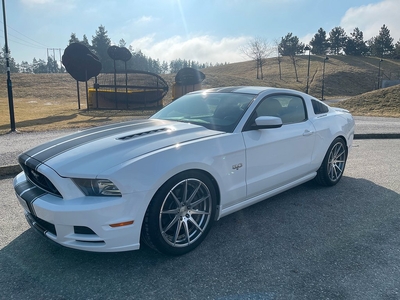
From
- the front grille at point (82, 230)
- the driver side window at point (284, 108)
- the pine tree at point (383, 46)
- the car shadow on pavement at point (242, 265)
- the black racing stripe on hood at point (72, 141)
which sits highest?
the pine tree at point (383, 46)

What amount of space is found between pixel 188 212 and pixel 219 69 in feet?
262

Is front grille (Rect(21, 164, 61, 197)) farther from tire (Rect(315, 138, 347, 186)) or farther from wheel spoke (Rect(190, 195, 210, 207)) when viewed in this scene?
tire (Rect(315, 138, 347, 186))

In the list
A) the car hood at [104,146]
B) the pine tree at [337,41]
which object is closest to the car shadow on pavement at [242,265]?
the car hood at [104,146]

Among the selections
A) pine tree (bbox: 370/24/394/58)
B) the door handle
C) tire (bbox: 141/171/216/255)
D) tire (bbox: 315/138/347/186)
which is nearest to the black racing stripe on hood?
tire (bbox: 141/171/216/255)

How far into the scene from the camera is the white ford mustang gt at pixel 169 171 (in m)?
2.45

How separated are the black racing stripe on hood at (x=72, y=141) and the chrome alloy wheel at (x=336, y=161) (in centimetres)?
267

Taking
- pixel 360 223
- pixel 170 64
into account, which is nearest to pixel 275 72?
pixel 360 223

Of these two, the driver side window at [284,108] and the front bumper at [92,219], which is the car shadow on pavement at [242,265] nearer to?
the front bumper at [92,219]

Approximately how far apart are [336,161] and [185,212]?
9.98 ft

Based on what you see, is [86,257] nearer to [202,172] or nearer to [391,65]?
[202,172]

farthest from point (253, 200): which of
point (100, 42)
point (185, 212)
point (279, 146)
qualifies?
point (100, 42)

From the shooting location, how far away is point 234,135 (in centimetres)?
325

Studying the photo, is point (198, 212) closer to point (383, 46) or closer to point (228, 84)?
point (228, 84)

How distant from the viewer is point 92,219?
2.37 m
